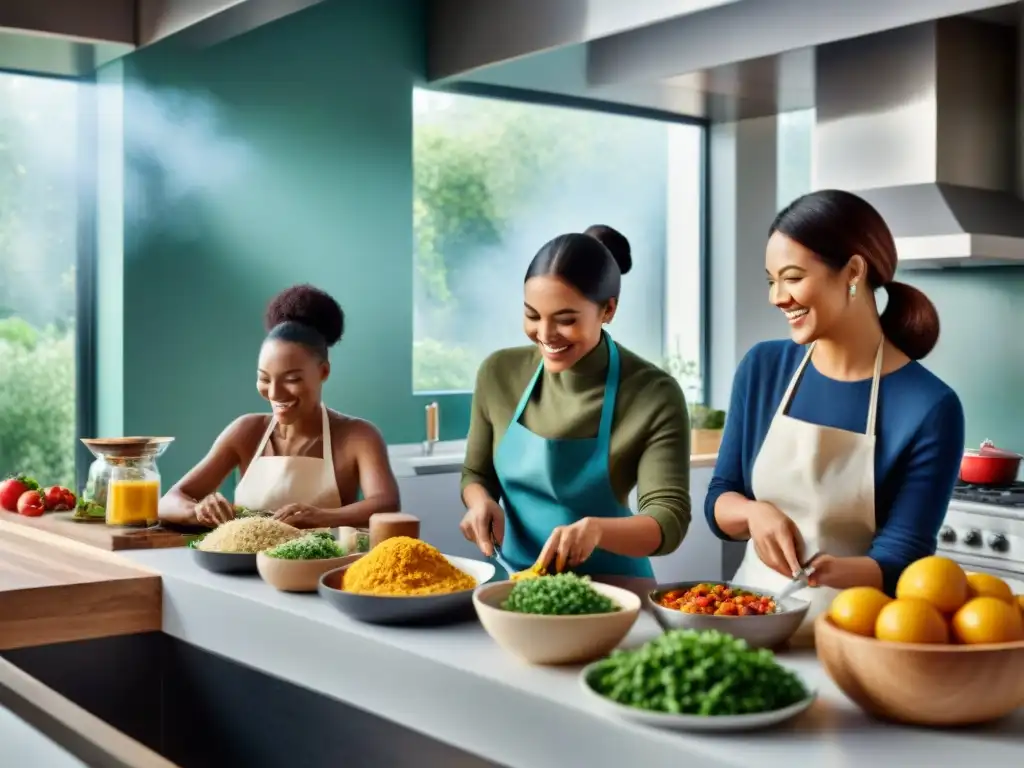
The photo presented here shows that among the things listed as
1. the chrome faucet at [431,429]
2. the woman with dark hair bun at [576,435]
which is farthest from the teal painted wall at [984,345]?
the woman with dark hair bun at [576,435]

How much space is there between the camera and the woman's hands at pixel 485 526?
218cm

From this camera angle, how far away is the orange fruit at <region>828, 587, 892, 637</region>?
4.76ft

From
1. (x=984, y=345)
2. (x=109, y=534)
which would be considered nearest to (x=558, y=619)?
(x=109, y=534)

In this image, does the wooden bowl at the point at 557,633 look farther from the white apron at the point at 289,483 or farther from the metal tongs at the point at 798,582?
the white apron at the point at 289,483

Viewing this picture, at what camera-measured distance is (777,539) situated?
1910 mm

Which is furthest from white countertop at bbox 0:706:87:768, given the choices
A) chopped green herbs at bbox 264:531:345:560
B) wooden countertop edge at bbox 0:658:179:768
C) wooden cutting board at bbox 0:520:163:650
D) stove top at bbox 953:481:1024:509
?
stove top at bbox 953:481:1024:509

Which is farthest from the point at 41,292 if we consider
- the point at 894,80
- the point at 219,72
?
the point at 894,80

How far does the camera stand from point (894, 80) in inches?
167

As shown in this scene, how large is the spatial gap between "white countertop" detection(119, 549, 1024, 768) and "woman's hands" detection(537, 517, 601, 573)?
14cm

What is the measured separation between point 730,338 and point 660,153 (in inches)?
37.4

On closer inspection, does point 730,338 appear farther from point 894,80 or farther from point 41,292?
point 41,292

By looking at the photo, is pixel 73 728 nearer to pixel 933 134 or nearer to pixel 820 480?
pixel 820 480

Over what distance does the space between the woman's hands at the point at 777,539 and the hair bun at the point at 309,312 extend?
4.18 ft

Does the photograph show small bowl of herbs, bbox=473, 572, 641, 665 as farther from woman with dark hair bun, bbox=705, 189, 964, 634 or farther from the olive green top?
the olive green top
